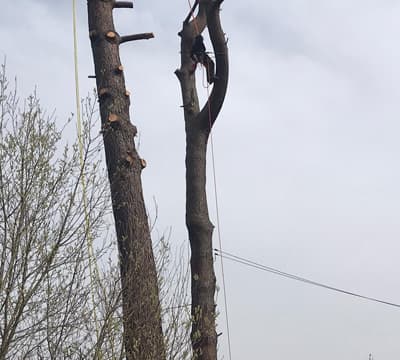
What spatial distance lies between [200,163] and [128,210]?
927mm

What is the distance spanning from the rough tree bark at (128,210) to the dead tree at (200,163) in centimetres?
41

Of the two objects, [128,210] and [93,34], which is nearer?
[128,210]

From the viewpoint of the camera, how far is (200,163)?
1352 cm

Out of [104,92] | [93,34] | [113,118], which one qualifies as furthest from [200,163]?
[93,34]

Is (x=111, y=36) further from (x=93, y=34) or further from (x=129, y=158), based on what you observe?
(x=129, y=158)

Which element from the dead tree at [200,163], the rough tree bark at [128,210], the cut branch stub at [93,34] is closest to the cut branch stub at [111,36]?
the rough tree bark at [128,210]

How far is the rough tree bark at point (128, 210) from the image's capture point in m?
12.7

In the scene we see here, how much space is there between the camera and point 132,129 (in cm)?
1318

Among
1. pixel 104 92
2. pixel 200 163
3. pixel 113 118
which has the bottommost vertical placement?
pixel 200 163

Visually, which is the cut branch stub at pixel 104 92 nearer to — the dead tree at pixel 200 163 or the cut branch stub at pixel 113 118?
the cut branch stub at pixel 113 118

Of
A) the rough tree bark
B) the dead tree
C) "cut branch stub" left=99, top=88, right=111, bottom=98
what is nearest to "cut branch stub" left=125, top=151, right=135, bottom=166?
the rough tree bark

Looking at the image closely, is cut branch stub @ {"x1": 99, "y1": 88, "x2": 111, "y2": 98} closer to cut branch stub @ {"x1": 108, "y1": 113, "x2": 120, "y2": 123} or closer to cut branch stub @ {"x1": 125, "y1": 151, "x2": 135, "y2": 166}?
cut branch stub @ {"x1": 108, "y1": 113, "x2": 120, "y2": 123}

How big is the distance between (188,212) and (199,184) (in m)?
0.27

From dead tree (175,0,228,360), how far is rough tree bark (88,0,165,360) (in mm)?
407
